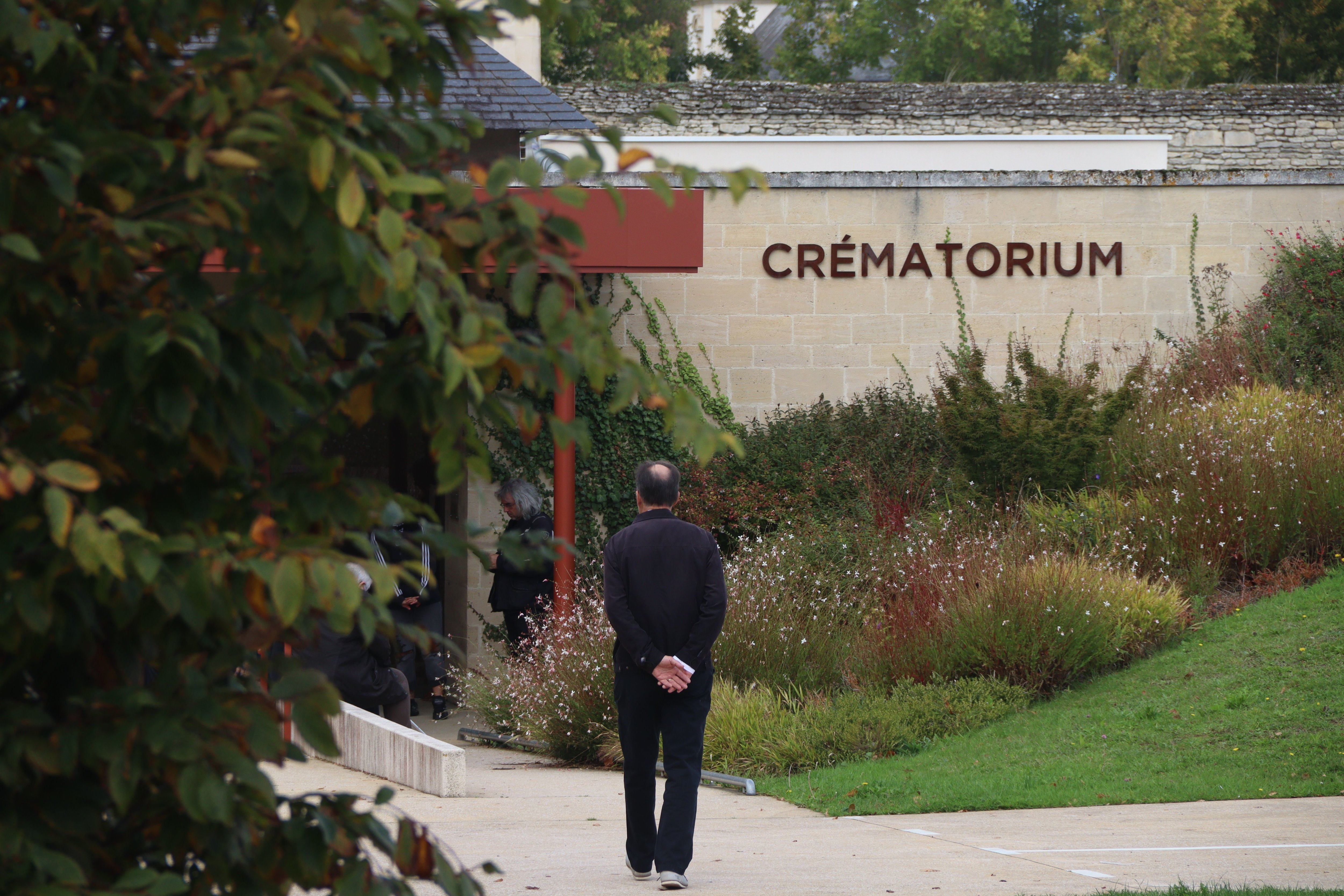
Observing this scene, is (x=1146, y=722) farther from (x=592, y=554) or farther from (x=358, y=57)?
(x=358, y=57)

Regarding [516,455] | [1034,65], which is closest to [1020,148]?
[516,455]

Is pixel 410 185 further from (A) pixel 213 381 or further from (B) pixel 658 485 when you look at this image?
(B) pixel 658 485

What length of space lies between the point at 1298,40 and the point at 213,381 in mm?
43399

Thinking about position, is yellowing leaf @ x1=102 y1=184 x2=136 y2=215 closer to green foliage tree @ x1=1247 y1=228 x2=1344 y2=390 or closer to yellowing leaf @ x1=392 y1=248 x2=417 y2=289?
yellowing leaf @ x1=392 y1=248 x2=417 y2=289

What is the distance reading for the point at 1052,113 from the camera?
1124 inches

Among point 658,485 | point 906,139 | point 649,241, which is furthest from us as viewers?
point 906,139

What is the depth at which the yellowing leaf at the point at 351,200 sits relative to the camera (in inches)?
62.1

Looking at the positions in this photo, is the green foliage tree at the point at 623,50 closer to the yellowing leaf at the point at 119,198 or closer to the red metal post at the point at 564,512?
the red metal post at the point at 564,512

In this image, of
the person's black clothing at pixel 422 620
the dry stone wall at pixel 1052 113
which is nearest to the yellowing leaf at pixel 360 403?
the person's black clothing at pixel 422 620

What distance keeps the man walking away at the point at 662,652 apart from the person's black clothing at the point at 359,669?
2.58 meters

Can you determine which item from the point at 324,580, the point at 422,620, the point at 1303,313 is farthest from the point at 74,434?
the point at 1303,313

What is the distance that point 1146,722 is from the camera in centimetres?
841

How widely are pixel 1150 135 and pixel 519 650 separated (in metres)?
22.4

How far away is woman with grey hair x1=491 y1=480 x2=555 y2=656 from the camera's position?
32.8ft
